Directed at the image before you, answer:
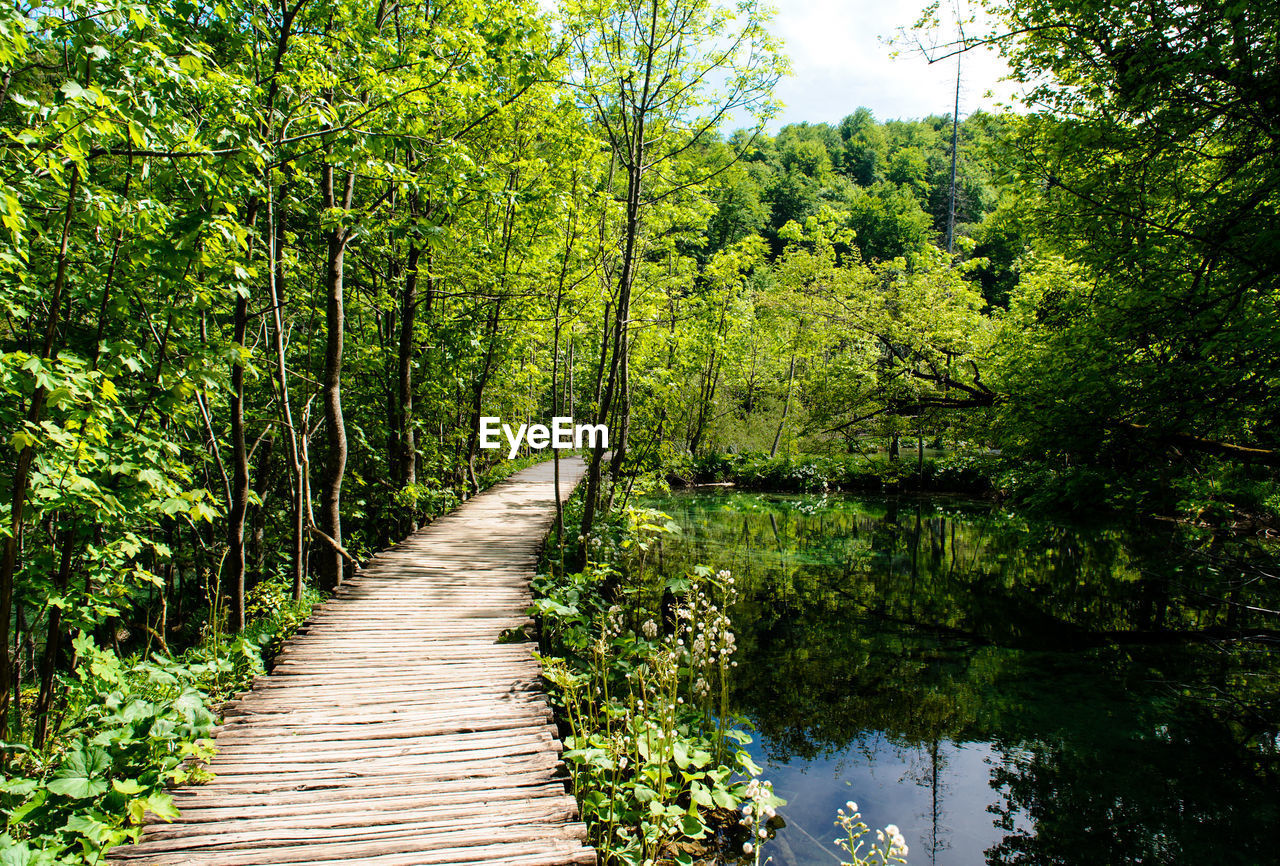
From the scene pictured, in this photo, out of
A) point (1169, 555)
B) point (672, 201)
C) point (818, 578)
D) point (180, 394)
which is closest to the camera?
point (180, 394)

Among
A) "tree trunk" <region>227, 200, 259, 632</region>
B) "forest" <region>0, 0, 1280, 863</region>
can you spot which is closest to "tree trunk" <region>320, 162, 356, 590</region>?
"forest" <region>0, 0, 1280, 863</region>

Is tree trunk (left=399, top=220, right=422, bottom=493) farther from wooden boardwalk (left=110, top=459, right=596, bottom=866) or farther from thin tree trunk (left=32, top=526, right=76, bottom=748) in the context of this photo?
thin tree trunk (left=32, top=526, right=76, bottom=748)

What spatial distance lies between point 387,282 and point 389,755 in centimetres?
820

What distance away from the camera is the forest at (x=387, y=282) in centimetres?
328

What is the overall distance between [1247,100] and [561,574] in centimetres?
761

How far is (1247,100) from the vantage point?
4496 mm

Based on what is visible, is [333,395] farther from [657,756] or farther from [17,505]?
[657,756]

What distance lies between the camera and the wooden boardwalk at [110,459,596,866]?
2.76 meters

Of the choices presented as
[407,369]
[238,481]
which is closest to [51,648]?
[238,481]

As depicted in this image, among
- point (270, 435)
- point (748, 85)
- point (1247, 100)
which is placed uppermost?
point (748, 85)

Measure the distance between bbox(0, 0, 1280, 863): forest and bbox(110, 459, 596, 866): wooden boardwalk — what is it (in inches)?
14.7

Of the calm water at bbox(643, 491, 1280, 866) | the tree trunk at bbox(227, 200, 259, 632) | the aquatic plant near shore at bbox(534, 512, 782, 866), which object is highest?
the tree trunk at bbox(227, 200, 259, 632)

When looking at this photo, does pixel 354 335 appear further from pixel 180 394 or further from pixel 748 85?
pixel 748 85

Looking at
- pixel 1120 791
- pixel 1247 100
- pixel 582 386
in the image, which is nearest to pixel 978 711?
pixel 1120 791
